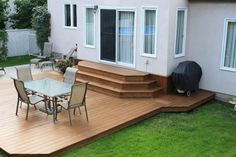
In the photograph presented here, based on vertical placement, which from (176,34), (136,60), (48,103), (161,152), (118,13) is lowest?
(161,152)

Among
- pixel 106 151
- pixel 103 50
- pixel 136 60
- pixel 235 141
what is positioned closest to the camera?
pixel 106 151

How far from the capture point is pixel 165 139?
8594 mm

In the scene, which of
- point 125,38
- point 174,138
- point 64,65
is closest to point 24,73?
point 64,65

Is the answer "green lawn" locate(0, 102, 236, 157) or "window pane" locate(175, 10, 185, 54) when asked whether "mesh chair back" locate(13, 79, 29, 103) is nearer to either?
"green lawn" locate(0, 102, 236, 157)

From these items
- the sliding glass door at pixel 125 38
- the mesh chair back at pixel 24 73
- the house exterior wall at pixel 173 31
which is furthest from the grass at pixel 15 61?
the house exterior wall at pixel 173 31

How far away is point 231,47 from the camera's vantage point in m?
11.2

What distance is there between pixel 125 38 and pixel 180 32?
84.5 inches

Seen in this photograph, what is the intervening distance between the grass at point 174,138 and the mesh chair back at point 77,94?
129cm

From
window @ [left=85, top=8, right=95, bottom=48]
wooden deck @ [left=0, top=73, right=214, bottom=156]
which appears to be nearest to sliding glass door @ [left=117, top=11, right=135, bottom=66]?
window @ [left=85, top=8, right=95, bottom=48]

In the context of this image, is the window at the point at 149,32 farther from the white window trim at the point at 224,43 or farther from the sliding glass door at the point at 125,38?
the white window trim at the point at 224,43

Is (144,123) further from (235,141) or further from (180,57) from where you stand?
(180,57)

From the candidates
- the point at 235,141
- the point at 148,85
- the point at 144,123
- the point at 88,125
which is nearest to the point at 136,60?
the point at 148,85

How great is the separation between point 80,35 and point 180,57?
15.6 feet

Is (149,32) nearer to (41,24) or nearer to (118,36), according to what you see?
(118,36)
